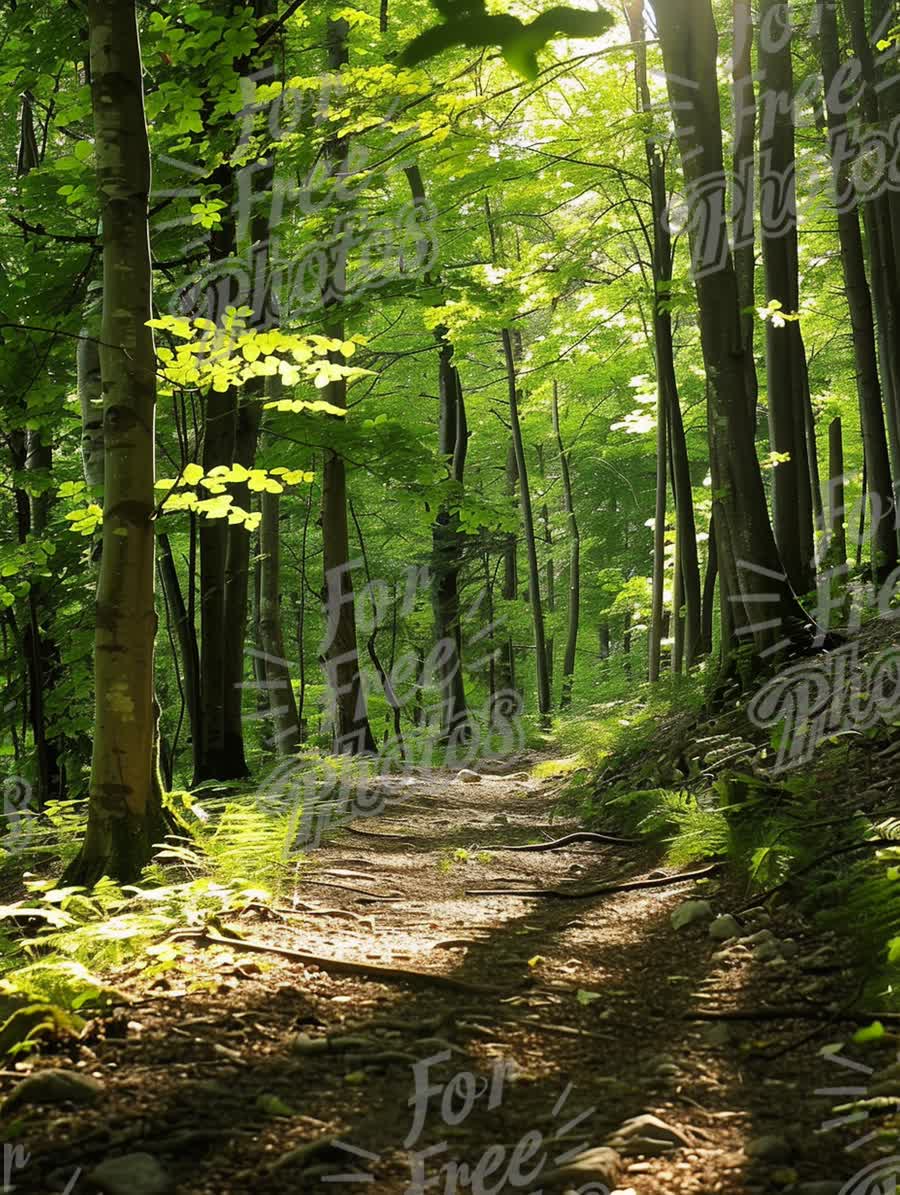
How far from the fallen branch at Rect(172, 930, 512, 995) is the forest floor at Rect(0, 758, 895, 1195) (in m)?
0.01

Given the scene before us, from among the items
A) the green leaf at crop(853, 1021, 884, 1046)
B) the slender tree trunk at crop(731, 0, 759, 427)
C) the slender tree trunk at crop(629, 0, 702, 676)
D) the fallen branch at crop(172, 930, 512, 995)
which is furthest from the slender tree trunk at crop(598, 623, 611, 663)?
the green leaf at crop(853, 1021, 884, 1046)

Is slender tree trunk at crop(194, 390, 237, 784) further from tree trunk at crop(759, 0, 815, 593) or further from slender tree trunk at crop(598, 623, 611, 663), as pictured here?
slender tree trunk at crop(598, 623, 611, 663)

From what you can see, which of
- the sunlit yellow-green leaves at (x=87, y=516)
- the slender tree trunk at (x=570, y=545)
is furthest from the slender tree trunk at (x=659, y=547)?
the sunlit yellow-green leaves at (x=87, y=516)

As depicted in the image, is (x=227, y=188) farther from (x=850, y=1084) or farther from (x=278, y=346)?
(x=850, y=1084)

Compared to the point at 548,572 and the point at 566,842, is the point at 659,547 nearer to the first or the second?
the point at 566,842

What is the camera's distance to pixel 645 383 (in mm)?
12531

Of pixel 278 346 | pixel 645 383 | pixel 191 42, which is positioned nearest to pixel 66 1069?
pixel 278 346

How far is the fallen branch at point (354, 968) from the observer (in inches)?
128

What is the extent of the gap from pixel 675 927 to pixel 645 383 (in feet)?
31.8

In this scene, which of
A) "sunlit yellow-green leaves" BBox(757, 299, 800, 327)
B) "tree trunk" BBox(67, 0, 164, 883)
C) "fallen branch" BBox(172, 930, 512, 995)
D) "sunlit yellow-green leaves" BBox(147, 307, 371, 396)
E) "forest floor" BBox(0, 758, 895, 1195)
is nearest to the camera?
"forest floor" BBox(0, 758, 895, 1195)

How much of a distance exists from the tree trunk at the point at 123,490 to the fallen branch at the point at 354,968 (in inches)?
42.1

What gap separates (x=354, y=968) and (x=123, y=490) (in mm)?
2443

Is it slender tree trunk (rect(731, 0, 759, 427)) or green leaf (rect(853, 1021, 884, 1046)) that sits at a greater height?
slender tree trunk (rect(731, 0, 759, 427))

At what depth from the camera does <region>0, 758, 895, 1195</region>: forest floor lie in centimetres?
204
